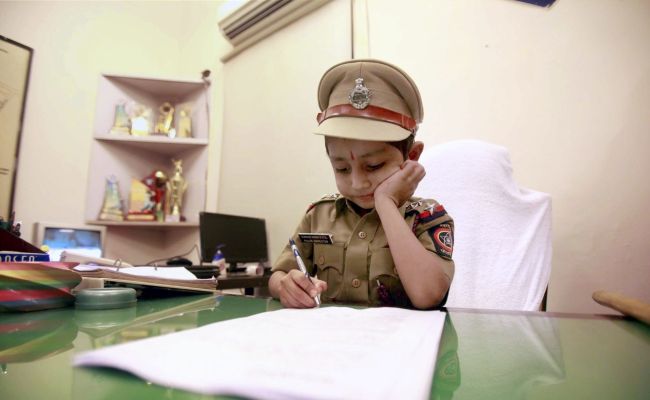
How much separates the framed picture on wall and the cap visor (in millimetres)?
1916

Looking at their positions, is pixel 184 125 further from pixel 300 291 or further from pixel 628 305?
pixel 628 305

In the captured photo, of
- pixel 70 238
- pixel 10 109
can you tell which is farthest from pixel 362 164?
pixel 10 109

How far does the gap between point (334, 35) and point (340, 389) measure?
1983 millimetres

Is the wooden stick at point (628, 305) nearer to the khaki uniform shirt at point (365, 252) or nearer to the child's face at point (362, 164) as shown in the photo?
the khaki uniform shirt at point (365, 252)

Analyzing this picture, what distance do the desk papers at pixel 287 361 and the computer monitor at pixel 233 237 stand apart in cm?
150

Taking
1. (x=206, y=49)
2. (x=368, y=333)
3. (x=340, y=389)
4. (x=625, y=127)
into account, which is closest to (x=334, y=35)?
(x=206, y=49)

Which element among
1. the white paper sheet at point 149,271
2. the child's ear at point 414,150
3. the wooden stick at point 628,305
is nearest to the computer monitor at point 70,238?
the white paper sheet at point 149,271

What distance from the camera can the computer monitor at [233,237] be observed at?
1789 millimetres

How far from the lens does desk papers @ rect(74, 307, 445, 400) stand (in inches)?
7.7

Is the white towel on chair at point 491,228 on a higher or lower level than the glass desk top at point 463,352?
higher

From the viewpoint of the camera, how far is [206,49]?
8.47 ft

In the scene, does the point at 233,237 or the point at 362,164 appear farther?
the point at 233,237

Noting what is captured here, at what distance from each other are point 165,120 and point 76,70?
1.76 feet

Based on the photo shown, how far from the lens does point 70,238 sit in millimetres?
1896
